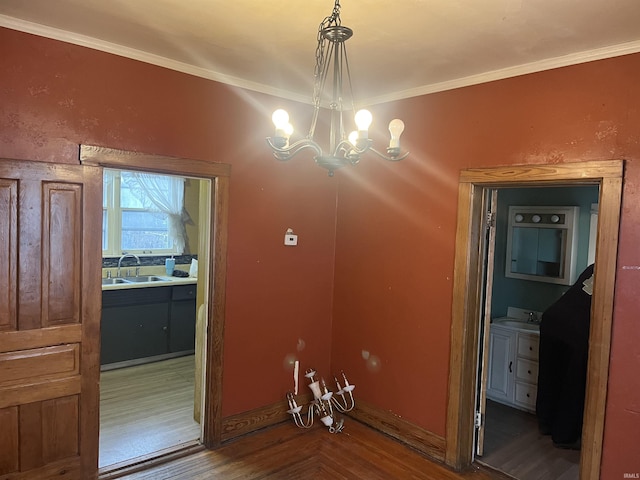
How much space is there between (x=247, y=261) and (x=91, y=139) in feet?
4.42

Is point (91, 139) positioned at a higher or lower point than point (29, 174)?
higher

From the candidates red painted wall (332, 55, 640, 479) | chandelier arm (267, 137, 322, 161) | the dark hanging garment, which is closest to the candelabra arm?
red painted wall (332, 55, 640, 479)

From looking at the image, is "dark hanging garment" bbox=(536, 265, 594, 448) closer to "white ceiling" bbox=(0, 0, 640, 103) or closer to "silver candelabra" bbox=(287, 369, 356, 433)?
"silver candelabra" bbox=(287, 369, 356, 433)

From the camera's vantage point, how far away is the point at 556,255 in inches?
176

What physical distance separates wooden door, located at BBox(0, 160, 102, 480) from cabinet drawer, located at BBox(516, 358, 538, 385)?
→ 3.53m

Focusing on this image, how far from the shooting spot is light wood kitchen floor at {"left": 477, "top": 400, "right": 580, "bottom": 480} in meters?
3.22

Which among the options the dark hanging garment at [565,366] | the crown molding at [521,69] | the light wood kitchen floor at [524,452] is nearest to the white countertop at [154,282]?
the crown molding at [521,69]

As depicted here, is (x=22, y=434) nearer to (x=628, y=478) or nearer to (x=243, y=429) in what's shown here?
(x=243, y=429)

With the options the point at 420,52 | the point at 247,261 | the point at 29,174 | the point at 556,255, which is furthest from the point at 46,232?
the point at 556,255

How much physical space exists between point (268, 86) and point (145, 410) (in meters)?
2.90

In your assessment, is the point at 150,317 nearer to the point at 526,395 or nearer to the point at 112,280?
the point at 112,280

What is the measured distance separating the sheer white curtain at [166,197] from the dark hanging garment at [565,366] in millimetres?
4266

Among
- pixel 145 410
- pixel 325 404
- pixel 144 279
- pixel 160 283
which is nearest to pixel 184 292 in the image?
pixel 160 283

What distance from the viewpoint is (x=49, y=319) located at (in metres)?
2.62
